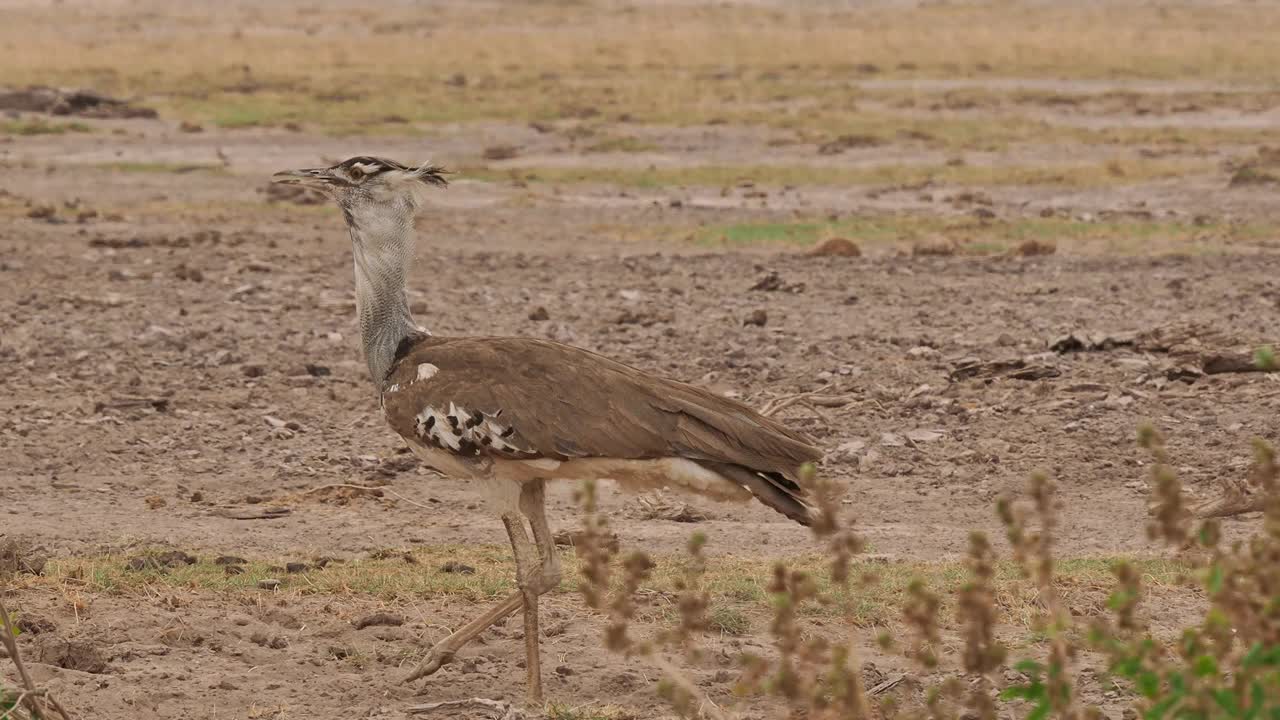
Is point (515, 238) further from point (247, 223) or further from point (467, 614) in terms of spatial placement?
point (467, 614)

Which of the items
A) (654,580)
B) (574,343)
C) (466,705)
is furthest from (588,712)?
(574,343)

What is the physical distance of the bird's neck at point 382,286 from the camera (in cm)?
541

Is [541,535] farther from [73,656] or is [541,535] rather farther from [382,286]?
[73,656]

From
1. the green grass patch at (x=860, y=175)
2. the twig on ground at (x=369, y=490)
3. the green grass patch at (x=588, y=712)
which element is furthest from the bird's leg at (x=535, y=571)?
the green grass patch at (x=860, y=175)

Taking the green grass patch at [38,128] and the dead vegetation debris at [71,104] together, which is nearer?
the green grass patch at [38,128]

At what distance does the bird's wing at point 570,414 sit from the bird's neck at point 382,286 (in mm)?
269

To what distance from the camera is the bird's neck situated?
5414mm

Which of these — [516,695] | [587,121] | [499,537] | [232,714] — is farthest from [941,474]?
[587,121]

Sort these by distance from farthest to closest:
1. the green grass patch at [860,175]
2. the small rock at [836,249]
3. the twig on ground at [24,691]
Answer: the green grass patch at [860,175], the small rock at [836,249], the twig on ground at [24,691]

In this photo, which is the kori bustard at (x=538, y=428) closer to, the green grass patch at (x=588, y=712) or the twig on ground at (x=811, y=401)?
the green grass patch at (x=588, y=712)

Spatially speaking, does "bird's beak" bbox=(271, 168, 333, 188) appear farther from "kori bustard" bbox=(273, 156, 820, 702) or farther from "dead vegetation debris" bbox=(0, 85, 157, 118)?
"dead vegetation debris" bbox=(0, 85, 157, 118)

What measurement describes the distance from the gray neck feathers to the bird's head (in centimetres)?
1

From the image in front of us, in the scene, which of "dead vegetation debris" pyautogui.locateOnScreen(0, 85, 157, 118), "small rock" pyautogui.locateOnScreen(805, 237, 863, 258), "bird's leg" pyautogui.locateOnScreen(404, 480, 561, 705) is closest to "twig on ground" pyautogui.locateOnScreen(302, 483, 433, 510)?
"bird's leg" pyautogui.locateOnScreen(404, 480, 561, 705)

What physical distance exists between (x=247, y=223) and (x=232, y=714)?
1114 cm
